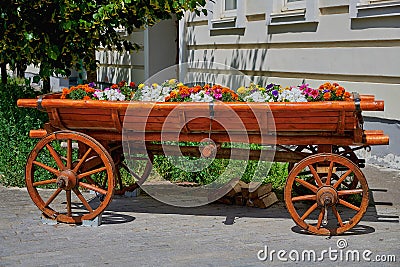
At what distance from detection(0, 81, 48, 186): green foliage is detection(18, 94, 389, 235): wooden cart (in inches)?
71.1

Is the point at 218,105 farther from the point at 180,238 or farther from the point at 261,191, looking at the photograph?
the point at 261,191

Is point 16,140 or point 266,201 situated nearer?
point 266,201

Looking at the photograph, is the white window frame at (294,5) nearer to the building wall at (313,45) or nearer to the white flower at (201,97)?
the building wall at (313,45)

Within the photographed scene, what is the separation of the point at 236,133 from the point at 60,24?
2955mm

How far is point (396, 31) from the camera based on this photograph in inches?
328

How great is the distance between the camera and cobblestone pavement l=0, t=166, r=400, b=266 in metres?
5.19

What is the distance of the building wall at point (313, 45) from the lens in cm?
860

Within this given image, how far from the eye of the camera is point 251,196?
22.3ft

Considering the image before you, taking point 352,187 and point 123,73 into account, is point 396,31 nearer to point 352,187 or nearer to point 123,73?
point 352,187

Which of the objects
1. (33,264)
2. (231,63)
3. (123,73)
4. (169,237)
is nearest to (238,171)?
(169,237)

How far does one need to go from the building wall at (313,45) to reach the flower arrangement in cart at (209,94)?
275cm

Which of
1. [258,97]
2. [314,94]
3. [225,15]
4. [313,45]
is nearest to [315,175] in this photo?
[314,94]

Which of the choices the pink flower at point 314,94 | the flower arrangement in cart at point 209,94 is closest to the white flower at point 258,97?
the flower arrangement in cart at point 209,94

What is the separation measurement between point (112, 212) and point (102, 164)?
0.50m
